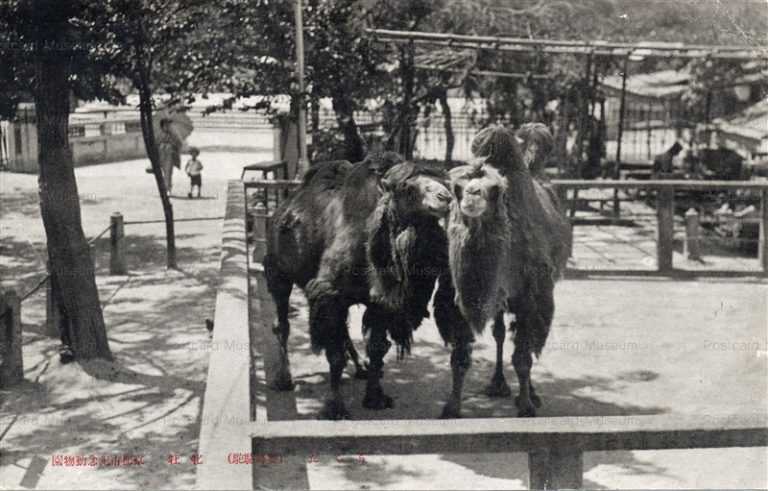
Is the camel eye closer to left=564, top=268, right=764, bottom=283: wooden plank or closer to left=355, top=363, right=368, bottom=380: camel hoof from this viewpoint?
left=355, top=363, right=368, bottom=380: camel hoof

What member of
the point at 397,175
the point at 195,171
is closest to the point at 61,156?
the point at 397,175

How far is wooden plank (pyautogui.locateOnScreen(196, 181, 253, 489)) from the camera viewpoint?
9.96 feet

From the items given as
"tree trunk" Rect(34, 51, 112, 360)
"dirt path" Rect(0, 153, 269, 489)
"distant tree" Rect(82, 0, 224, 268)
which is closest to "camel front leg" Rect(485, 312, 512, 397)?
"dirt path" Rect(0, 153, 269, 489)

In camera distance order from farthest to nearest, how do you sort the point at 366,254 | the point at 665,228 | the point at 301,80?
the point at 301,80
the point at 665,228
the point at 366,254

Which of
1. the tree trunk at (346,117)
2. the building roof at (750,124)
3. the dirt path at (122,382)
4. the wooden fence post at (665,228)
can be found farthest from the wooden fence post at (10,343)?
the building roof at (750,124)

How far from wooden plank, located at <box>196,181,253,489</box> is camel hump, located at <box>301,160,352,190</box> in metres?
1.07

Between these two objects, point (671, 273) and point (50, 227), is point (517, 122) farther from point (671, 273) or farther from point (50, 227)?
point (50, 227)

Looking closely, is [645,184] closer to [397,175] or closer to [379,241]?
[379,241]

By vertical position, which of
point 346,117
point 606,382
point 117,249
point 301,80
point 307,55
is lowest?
point 606,382

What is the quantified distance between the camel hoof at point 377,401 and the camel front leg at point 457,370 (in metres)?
0.63

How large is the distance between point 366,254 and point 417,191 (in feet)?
2.62

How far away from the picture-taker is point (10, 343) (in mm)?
8531

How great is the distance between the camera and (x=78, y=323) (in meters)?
9.19

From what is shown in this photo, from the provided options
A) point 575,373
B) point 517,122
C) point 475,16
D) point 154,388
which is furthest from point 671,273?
point 475,16
